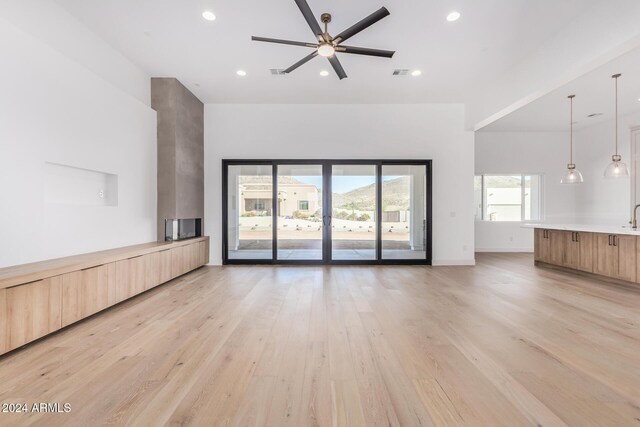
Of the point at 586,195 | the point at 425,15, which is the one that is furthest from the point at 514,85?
the point at 586,195

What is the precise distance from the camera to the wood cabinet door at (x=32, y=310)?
7.38ft

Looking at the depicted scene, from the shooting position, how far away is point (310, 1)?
307 centimetres

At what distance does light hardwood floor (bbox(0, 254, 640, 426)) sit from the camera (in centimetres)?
158

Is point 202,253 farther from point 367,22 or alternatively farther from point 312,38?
point 367,22

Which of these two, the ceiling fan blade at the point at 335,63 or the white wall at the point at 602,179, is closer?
the ceiling fan blade at the point at 335,63

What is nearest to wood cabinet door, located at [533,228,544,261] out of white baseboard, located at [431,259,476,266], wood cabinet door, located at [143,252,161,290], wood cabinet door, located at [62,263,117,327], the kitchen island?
the kitchen island

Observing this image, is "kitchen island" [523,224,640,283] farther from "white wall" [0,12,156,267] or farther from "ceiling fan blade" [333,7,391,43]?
"white wall" [0,12,156,267]

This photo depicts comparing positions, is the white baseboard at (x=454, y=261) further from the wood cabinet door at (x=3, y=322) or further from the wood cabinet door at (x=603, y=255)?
the wood cabinet door at (x=3, y=322)

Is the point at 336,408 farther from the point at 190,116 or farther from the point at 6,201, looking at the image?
the point at 190,116

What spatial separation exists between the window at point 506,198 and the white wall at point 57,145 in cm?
862

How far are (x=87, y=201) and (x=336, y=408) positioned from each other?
3947 millimetres

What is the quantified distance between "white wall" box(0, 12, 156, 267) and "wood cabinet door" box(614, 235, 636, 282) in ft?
24.7

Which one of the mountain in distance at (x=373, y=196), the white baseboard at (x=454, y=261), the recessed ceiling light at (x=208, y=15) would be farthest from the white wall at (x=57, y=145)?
the white baseboard at (x=454, y=261)

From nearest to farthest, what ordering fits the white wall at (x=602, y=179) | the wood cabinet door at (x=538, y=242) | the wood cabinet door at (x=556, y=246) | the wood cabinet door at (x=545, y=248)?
1. the wood cabinet door at (x=556, y=246)
2. the wood cabinet door at (x=545, y=248)
3. the wood cabinet door at (x=538, y=242)
4. the white wall at (x=602, y=179)
